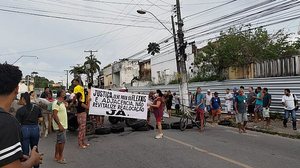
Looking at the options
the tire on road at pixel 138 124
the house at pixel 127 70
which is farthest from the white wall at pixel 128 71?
the tire on road at pixel 138 124

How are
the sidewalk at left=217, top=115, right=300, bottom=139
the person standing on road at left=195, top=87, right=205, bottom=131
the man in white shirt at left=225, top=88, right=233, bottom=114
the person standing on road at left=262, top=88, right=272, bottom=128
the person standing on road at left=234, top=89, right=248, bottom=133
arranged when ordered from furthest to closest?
1. the man in white shirt at left=225, top=88, right=233, bottom=114
2. the person standing on road at left=262, top=88, right=272, bottom=128
3. the person standing on road at left=195, top=87, right=205, bottom=131
4. the person standing on road at left=234, top=89, right=248, bottom=133
5. the sidewalk at left=217, top=115, right=300, bottom=139

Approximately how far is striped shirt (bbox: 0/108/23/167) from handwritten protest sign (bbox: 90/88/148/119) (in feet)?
40.9

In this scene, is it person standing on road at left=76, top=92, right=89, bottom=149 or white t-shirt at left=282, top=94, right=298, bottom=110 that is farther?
white t-shirt at left=282, top=94, right=298, bottom=110

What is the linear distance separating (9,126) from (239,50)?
90.5 feet

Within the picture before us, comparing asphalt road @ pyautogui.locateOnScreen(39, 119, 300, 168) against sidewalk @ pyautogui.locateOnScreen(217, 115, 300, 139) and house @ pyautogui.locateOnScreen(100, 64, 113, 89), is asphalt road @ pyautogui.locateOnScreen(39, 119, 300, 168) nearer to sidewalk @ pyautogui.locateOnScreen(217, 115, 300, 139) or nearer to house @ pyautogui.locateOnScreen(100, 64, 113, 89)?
sidewalk @ pyautogui.locateOnScreen(217, 115, 300, 139)

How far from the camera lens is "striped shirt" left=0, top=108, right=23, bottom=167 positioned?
7.83ft

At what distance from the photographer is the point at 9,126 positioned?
2439mm

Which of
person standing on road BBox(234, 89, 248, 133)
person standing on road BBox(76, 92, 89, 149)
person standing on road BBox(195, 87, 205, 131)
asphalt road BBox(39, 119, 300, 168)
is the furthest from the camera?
person standing on road BBox(195, 87, 205, 131)

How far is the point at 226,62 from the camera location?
28406 millimetres

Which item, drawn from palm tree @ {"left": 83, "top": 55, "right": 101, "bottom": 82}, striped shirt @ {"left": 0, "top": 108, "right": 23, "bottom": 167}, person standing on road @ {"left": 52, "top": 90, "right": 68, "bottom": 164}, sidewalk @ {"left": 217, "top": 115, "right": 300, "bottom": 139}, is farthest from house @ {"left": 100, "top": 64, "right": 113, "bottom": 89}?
striped shirt @ {"left": 0, "top": 108, "right": 23, "bottom": 167}

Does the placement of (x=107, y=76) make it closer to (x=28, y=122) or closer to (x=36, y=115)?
(x=36, y=115)

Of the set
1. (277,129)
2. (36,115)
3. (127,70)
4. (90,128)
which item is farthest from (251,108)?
(127,70)

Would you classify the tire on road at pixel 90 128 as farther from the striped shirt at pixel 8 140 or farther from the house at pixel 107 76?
the house at pixel 107 76

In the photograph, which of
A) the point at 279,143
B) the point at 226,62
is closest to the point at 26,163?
the point at 279,143
